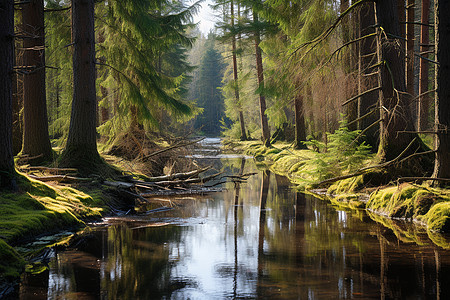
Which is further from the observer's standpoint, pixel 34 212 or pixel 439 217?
pixel 439 217

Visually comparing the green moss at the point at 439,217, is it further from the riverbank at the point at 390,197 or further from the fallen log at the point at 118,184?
the fallen log at the point at 118,184

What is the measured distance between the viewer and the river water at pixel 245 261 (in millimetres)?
4746

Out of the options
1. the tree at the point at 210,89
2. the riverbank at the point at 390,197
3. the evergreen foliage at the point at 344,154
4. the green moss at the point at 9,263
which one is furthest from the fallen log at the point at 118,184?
the tree at the point at 210,89

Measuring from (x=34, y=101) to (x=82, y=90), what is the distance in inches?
69.3

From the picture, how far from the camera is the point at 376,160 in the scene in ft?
35.5

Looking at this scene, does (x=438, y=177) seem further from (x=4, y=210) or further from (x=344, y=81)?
(x=4, y=210)

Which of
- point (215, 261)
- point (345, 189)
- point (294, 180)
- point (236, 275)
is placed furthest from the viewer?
point (294, 180)

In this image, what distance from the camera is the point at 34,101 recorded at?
38.1 ft

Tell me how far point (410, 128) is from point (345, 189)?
250 centimetres

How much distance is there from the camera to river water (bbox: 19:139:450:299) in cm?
475

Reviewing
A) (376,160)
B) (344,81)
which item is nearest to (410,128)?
(376,160)

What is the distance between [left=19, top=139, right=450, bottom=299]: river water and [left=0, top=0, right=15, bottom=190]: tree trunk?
73.2 inches

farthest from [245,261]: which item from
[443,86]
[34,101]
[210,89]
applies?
[210,89]

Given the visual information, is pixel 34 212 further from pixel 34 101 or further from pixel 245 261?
pixel 34 101
